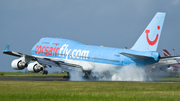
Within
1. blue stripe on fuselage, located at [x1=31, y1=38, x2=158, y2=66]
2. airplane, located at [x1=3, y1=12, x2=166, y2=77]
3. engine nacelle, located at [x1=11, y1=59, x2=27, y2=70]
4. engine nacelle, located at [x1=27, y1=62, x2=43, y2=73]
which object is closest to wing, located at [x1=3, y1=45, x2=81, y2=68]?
airplane, located at [x1=3, y1=12, x2=166, y2=77]

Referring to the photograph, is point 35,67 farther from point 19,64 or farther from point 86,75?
point 86,75

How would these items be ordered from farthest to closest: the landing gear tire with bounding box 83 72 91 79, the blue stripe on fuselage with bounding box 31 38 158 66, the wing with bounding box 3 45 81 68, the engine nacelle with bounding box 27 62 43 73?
the landing gear tire with bounding box 83 72 91 79
the engine nacelle with bounding box 27 62 43 73
the wing with bounding box 3 45 81 68
the blue stripe on fuselage with bounding box 31 38 158 66

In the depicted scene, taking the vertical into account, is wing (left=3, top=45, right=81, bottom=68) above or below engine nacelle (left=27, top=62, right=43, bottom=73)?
above

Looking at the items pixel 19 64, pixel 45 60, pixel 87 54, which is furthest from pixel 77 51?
pixel 19 64

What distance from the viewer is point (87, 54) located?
5075 cm

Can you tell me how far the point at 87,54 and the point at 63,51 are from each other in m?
5.59

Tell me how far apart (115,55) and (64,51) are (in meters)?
11.5

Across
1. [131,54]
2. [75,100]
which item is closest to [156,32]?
[131,54]

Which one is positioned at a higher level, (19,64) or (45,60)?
(45,60)

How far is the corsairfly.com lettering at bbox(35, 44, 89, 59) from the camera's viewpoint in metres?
51.7

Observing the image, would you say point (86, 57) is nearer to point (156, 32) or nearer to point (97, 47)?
point (97, 47)

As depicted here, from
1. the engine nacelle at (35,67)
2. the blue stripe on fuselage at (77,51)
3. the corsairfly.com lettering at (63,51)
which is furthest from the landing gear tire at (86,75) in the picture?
the engine nacelle at (35,67)

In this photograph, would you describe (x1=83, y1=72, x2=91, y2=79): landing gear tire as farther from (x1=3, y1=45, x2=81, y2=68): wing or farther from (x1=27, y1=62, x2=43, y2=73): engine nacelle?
(x1=27, y1=62, x2=43, y2=73): engine nacelle

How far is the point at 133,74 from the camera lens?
43.4m
